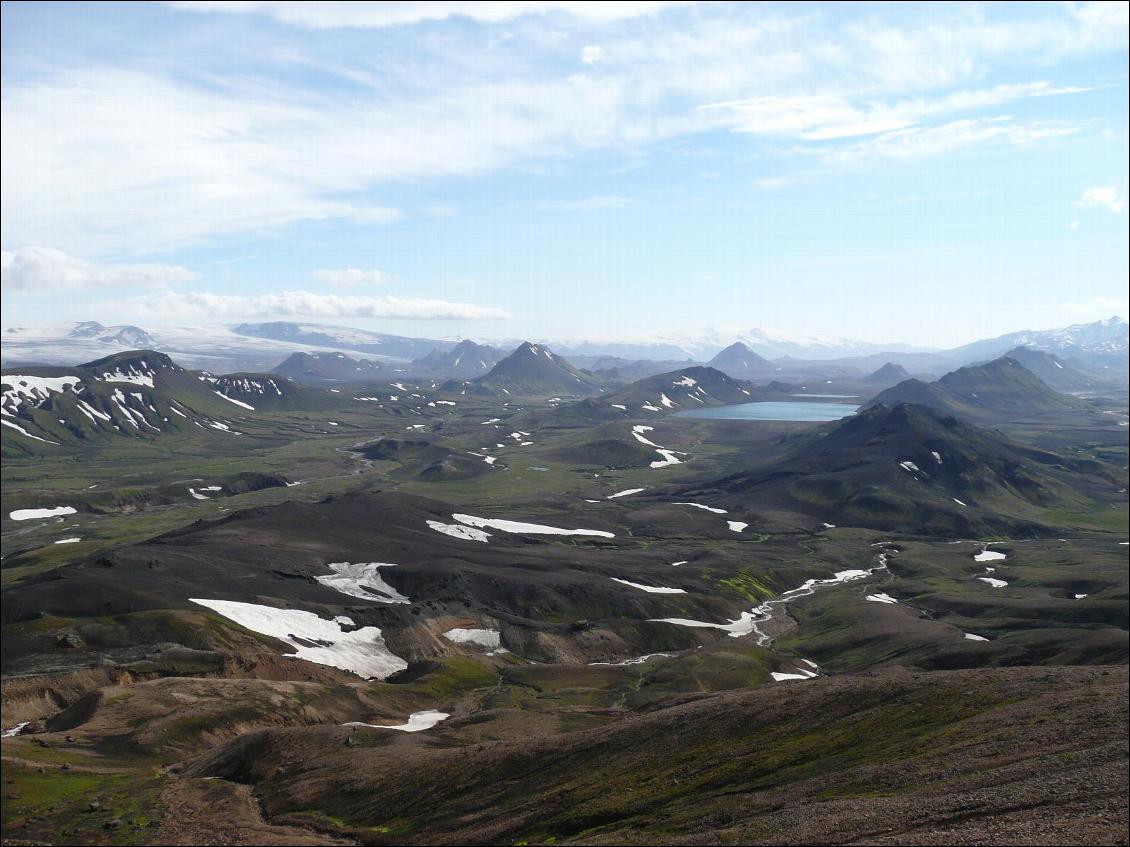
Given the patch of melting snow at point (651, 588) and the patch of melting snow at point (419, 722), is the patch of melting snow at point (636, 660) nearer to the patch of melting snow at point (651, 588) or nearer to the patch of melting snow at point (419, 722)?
the patch of melting snow at point (651, 588)

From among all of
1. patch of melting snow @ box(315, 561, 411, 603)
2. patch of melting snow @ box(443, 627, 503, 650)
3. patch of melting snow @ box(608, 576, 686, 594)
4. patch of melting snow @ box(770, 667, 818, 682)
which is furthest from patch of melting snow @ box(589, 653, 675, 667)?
patch of melting snow @ box(315, 561, 411, 603)

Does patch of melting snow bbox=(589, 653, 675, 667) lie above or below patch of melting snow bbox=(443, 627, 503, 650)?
below

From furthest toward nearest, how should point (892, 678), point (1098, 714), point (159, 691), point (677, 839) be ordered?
point (159, 691)
point (892, 678)
point (1098, 714)
point (677, 839)

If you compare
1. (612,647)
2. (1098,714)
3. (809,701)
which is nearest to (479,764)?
(809,701)

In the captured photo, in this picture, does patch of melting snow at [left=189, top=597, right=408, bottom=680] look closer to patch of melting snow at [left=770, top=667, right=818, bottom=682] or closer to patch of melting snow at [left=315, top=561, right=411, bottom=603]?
patch of melting snow at [left=315, top=561, right=411, bottom=603]

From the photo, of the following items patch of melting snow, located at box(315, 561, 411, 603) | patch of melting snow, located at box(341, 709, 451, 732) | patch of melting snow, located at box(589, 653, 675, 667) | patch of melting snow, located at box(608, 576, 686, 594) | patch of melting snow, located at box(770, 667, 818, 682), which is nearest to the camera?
patch of melting snow, located at box(341, 709, 451, 732)

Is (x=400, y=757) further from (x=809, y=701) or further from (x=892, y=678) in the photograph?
(x=892, y=678)

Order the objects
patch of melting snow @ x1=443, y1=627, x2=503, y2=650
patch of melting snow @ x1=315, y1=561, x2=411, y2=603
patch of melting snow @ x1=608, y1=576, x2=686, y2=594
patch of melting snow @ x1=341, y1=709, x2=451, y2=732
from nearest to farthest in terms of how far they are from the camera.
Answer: patch of melting snow @ x1=341, y1=709, x2=451, y2=732 → patch of melting snow @ x1=443, y1=627, x2=503, y2=650 → patch of melting snow @ x1=315, y1=561, x2=411, y2=603 → patch of melting snow @ x1=608, y1=576, x2=686, y2=594

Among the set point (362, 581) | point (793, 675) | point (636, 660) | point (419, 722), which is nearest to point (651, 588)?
point (636, 660)
